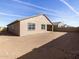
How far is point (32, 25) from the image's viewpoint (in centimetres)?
2677

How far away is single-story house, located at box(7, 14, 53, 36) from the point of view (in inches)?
982

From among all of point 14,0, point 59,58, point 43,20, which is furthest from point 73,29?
point 59,58

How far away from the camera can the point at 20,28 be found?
2469 centimetres

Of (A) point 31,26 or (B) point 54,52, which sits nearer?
(B) point 54,52

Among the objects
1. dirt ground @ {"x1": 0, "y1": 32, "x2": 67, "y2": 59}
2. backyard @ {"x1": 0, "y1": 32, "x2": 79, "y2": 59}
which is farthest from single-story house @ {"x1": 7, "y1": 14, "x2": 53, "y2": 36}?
backyard @ {"x1": 0, "y1": 32, "x2": 79, "y2": 59}

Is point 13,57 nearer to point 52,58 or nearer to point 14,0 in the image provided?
point 52,58

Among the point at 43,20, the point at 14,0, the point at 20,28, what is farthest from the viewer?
the point at 43,20

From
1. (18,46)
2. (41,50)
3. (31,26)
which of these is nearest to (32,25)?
(31,26)

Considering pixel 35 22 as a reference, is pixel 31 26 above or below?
below

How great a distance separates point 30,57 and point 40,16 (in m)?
19.6

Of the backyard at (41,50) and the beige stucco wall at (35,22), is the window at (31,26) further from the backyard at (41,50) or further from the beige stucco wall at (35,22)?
the backyard at (41,50)

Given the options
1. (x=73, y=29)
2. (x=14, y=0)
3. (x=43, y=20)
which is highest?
(x=14, y=0)

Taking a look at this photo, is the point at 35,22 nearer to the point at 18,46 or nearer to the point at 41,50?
the point at 18,46

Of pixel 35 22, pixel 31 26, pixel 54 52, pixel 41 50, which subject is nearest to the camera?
pixel 54 52
